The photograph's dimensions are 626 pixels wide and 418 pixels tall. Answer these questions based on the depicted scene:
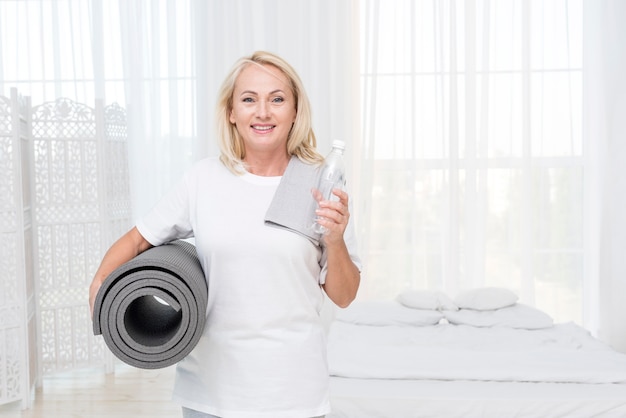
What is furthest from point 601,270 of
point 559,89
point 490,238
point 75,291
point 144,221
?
point 144,221

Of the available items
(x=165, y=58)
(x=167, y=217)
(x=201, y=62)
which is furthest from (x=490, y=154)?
(x=167, y=217)

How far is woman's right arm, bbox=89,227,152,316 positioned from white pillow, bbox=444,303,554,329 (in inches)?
92.6

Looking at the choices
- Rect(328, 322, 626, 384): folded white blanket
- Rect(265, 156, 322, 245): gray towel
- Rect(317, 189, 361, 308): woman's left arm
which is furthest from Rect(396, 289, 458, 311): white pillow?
Rect(265, 156, 322, 245): gray towel

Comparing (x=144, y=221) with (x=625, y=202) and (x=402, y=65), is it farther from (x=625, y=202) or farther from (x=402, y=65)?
(x=625, y=202)

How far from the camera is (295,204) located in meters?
1.41

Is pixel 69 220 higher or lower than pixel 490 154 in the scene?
lower

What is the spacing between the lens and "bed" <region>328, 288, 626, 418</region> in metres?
2.57

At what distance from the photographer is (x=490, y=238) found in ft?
14.9

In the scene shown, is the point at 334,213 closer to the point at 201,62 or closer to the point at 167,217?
the point at 167,217

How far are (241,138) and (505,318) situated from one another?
2351 millimetres

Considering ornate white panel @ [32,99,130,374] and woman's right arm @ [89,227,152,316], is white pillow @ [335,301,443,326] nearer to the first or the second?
ornate white panel @ [32,99,130,374]

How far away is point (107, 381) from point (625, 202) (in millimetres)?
2964

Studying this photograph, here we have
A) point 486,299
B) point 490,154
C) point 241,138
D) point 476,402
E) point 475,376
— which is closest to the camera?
point 241,138

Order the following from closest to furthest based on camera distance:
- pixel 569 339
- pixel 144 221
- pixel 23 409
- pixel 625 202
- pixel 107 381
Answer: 1. pixel 144 221
2. pixel 569 339
3. pixel 23 409
4. pixel 107 381
5. pixel 625 202
